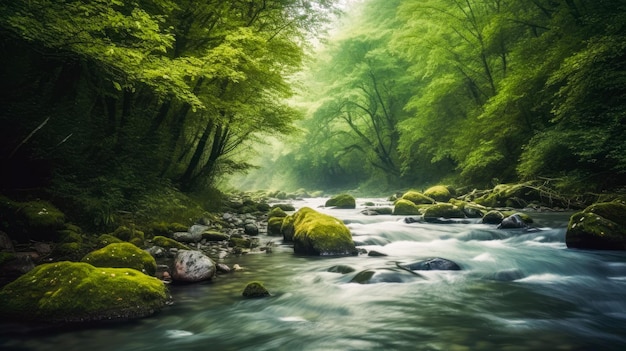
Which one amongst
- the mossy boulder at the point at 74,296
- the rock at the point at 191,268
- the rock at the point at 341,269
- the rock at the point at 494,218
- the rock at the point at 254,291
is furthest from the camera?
the rock at the point at 494,218

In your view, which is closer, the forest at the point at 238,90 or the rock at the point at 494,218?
the forest at the point at 238,90

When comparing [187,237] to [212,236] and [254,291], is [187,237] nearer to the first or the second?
[212,236]

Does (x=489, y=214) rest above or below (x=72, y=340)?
above

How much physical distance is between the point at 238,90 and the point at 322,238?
5574 mm

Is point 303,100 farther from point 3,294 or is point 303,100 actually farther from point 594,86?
point 3,294

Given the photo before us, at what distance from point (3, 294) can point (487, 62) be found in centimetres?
1952

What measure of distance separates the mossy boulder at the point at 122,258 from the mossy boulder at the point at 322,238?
10.4 ft

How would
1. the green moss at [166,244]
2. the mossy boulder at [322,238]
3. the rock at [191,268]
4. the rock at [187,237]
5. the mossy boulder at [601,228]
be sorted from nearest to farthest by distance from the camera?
the rock at [191,268] → the mossy boulder at [601,228] → the green moss at [166,244] → the mossy boulder at [322,238] → the rock at [187,237]

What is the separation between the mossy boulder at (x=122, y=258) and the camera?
492cm

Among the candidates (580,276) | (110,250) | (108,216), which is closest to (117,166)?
(108,216)

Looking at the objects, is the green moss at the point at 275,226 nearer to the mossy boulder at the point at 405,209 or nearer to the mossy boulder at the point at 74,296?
the mossy boulder at the point at 405,209

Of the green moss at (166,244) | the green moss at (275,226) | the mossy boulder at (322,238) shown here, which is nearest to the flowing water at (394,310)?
the mossy boulder at (322,238)

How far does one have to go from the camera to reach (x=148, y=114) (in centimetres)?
943

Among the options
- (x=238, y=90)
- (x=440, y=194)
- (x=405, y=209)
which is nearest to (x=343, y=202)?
(x=405, y=209)
